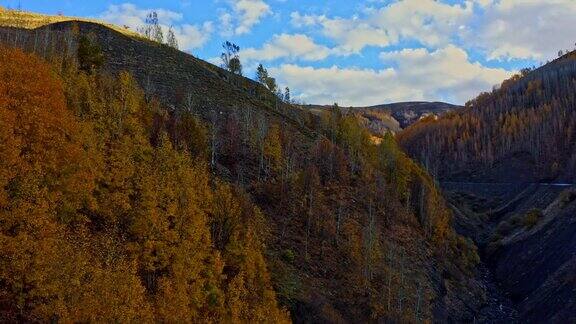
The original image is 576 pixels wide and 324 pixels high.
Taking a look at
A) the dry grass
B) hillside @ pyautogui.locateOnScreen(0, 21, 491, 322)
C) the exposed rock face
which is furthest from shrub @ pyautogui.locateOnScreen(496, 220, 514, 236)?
the dry grass

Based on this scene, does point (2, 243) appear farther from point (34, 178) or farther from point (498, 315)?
point (498, 315)

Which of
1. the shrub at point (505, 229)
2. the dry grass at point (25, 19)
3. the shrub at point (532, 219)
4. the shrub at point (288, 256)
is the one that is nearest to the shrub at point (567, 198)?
the shrub at point (532, 219)

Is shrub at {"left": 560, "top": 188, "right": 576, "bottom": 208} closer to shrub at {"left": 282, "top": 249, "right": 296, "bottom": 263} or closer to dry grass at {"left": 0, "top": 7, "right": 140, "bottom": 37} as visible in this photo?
shrub at {"left": 282, "top": 249, "right": 296, "bottom": 263}

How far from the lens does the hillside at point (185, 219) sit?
38719 mm

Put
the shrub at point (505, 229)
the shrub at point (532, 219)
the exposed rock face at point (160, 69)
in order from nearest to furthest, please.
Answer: the exposed rock face at point (160, 69) < the shrub at point (532, 219) < the shrub at point (505, 229)

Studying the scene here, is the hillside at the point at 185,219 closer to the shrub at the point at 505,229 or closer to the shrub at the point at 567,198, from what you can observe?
the shrub at the point at 505,229

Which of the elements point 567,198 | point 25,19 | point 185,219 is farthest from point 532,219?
point 25,19

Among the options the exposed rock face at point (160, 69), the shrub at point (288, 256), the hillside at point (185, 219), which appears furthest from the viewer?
the exposed rock face at point (160, 69)

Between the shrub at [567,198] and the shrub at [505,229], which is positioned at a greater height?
the shrub at [567,198]

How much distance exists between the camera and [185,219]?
52.3 m

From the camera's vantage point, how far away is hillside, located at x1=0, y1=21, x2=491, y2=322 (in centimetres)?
3872

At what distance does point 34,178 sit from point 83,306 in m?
12.2

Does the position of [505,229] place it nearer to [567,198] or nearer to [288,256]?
[567,198]

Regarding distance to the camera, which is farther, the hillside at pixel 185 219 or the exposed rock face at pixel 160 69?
the exposed rock face at pixel 160 69
